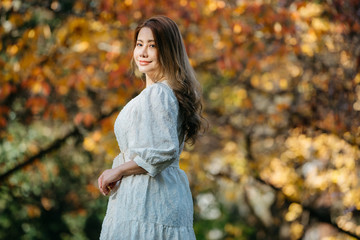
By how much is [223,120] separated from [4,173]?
2721 millimetres

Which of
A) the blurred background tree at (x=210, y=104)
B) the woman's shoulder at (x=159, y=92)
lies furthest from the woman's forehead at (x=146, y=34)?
the blurred background tree at (x=210, y=104)

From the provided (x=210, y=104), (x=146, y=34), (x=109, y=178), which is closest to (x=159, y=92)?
(x=146, y=34)

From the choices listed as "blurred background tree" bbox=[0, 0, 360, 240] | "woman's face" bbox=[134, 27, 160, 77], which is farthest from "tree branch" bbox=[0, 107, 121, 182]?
"woman's face" bbox=[134, 27, 160, 77]

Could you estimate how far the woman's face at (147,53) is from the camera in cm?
208

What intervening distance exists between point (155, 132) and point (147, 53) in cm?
38

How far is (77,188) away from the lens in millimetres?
5773

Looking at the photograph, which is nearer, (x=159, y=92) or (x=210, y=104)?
(x=159, y=92)

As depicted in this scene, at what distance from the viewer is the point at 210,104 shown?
6445mm

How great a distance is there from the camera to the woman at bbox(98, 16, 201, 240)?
6.14ft

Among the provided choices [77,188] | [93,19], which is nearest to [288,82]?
[93,19]

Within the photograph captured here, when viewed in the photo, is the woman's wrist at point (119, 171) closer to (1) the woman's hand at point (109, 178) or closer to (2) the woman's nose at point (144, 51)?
(1) the woman's hand at point (109, 178)

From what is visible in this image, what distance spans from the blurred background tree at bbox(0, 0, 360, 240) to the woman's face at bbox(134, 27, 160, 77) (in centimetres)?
289

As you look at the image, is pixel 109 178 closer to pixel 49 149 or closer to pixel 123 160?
pixel 123 160

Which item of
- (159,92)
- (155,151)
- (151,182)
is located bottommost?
(151,182)
